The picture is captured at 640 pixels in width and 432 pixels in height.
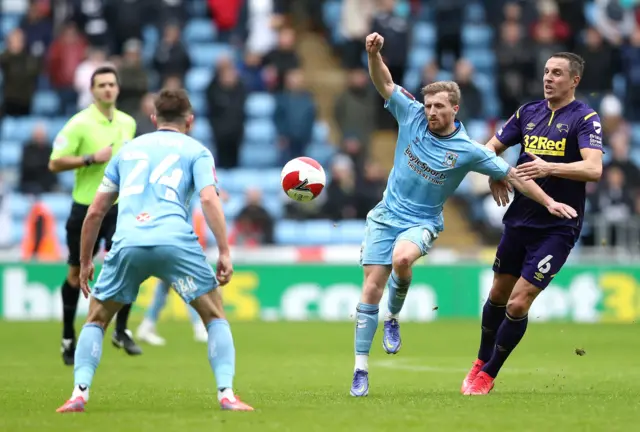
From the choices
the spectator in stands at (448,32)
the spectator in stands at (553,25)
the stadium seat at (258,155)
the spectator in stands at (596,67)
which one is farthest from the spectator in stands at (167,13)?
the spectator in stands at (596,67)

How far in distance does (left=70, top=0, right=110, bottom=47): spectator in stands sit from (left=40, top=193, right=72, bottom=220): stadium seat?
10.7 feet

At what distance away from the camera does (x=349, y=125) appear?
2264cm

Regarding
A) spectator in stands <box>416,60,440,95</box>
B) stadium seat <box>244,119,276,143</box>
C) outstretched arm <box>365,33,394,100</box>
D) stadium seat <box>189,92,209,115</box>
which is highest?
outstretched arm <box>365,33,394,100</box>

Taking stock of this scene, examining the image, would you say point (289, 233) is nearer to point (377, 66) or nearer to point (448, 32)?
point (448, 32)

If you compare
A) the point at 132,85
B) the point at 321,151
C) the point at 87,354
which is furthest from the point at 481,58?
the point at 87,354

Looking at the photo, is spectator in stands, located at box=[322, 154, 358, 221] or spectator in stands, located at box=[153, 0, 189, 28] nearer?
spectator in stands, located at box=[322, 154, 358, 221]

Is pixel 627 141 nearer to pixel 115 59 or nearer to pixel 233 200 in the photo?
pixel 233 200

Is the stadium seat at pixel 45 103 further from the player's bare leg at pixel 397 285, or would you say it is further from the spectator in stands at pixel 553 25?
the player's bare leg at pixel 397 285

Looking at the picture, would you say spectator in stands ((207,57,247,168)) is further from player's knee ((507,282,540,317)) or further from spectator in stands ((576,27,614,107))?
player's knee ((507,282,540,317))

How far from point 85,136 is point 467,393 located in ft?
16.5

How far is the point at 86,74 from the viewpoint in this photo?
22.5 m

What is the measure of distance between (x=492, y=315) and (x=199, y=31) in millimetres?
15965

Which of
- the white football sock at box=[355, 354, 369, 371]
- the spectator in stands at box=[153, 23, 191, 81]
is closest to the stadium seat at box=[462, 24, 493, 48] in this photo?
the spectator in stands at box=[153, 23, 191, 81]

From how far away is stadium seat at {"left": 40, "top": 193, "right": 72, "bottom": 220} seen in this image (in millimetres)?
21391
